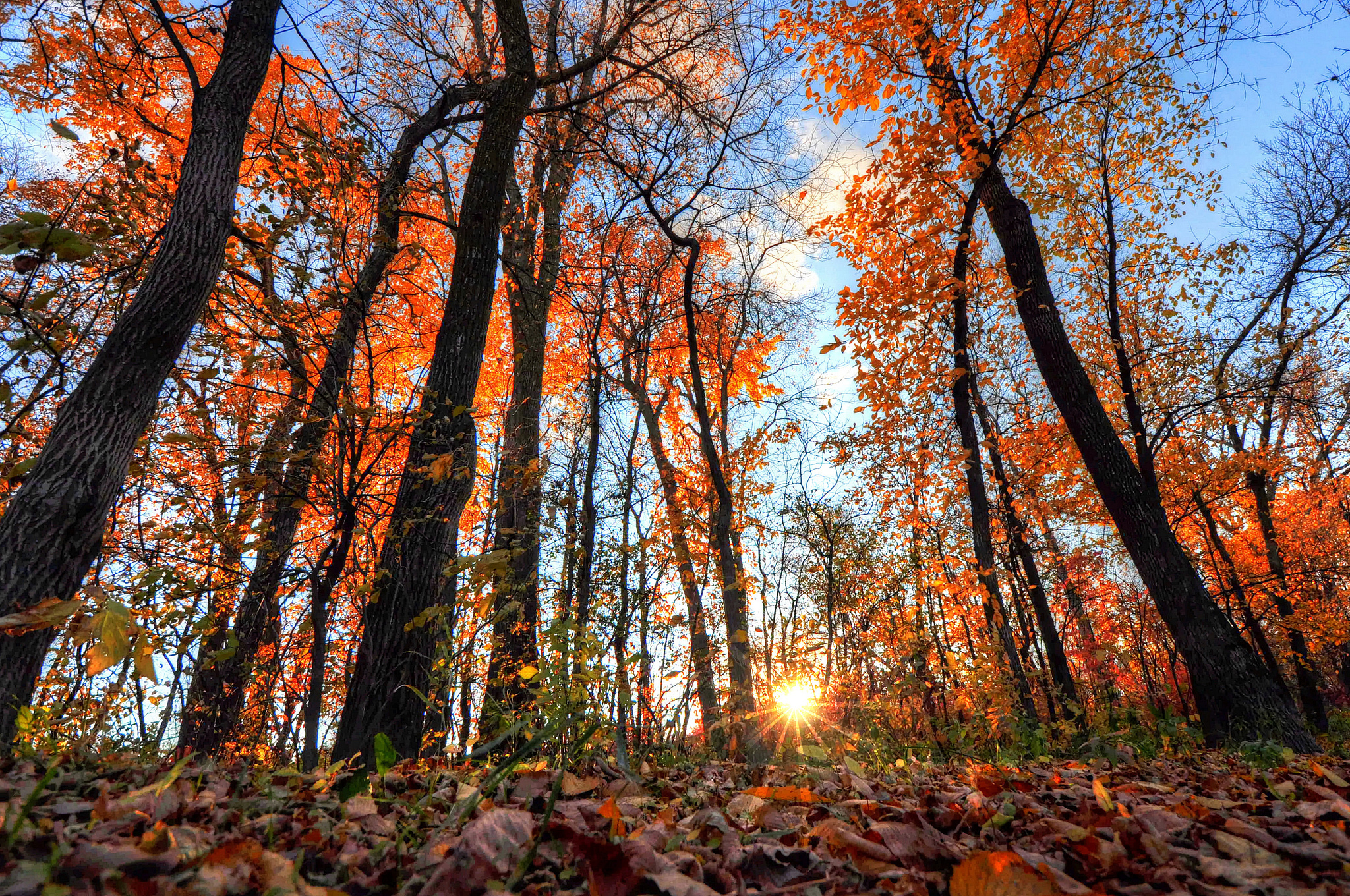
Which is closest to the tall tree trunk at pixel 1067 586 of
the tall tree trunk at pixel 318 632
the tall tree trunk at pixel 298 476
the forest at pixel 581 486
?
the forest at pixel 581 486

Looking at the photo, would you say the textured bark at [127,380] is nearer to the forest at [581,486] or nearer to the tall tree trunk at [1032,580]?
the forest at [581,486]

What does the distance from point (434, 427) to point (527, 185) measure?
22.6 ft

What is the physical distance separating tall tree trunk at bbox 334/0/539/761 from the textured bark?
47.2 inches

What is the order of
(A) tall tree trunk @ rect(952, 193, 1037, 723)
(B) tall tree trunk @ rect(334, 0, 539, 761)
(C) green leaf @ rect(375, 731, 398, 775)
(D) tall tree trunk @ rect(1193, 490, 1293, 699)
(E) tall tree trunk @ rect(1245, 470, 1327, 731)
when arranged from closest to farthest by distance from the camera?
(C) green leaf @ rect(375, 731, 398, 775) < (B) tall tree trunk @ rect(334, 0, 539, 761) < (A) tall tree trunk @ rect(952, 193, 1037, 723) < (D) tall tree trunk @ rect(1193, 490, 1293, 699) < (E) tall tree trunk @ rect(1245, 470, 1327, 731)

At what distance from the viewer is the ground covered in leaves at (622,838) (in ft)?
3.10

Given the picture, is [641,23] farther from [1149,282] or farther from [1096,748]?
[1149,282]

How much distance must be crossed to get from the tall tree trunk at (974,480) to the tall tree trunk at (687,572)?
3.22 metres

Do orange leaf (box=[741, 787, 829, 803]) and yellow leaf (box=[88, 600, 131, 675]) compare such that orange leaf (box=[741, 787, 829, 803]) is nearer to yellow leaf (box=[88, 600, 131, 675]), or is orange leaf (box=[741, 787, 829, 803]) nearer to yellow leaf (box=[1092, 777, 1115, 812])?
yellow leaf (box=[1092, 777, 1115, 812])

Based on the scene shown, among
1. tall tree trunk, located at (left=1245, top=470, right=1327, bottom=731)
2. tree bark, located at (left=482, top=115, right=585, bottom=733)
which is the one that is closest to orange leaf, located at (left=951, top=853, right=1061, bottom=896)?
tree bark, located at (left=482, top=115, right=585, bottom=733)

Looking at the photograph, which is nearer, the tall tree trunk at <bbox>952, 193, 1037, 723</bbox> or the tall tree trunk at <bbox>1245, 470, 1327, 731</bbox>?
the tall tree trunk at <bbox>952, 193, 1037, 723</bbox>

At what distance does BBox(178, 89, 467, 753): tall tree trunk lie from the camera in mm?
3184

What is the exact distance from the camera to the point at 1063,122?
26.6 ft

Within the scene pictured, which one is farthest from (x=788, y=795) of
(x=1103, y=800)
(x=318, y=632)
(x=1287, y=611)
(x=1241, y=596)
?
(x=1287, y=611)

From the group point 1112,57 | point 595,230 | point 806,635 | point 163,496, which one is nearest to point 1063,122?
point 1112,57
